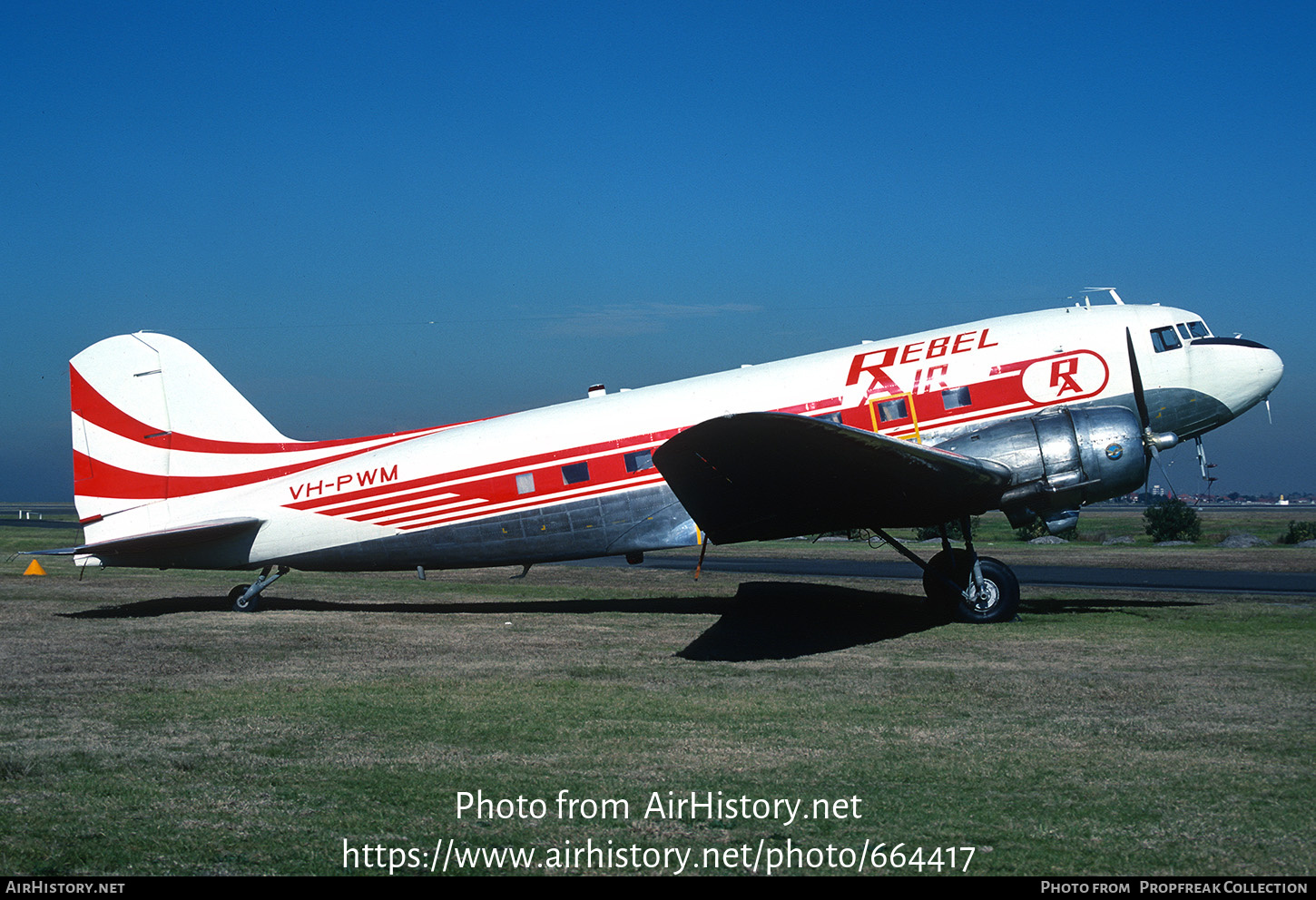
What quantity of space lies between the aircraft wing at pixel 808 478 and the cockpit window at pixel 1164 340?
126 inches

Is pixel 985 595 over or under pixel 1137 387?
under

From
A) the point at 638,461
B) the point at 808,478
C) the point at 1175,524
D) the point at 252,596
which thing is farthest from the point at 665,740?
the point at 1175,524

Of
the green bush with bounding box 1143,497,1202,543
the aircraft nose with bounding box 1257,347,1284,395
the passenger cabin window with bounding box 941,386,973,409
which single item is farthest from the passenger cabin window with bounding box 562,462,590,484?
the green bush with bounding box 1143,497,1202,543

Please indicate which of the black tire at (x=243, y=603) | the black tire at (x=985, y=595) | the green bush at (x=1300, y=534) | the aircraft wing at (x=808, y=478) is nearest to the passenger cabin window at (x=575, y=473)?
the aircraft wing at (x=808, y=478)

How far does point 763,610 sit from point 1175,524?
30269mm

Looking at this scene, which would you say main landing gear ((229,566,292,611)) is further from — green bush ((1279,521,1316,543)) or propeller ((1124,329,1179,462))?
green bush ((1279,521,1316,543))

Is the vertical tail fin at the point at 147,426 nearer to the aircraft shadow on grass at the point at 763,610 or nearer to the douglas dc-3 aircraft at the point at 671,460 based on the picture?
the douglas dc-3 aircraft at the point at 671,460

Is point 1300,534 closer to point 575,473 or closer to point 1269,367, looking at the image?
point 1269,367

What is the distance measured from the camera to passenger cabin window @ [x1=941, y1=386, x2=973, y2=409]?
12.9m

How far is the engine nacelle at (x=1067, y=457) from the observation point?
1195cm

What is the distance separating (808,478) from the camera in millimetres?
11312

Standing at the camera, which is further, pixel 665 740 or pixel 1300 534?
pixel 1300 534

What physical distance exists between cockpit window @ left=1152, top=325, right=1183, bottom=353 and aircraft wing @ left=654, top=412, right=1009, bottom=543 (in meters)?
3.21
